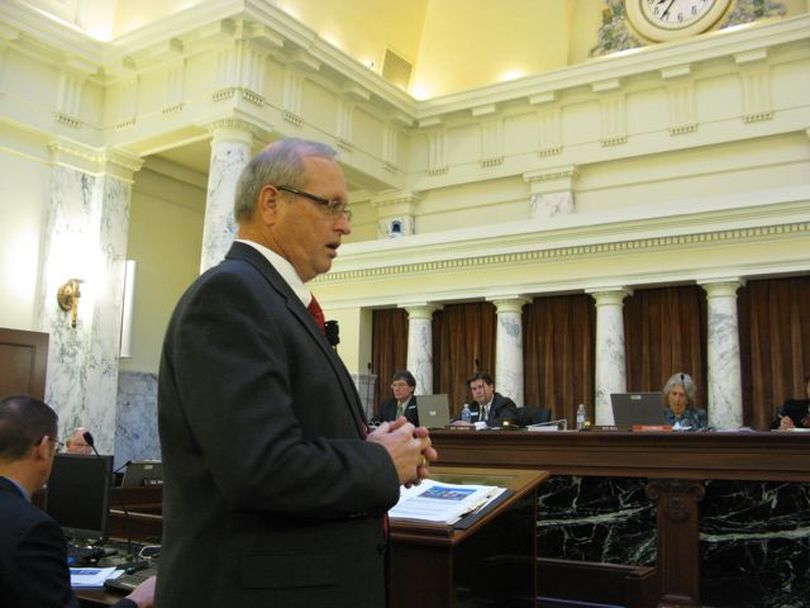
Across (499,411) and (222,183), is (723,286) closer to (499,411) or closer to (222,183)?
(499,411)

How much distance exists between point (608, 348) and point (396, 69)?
26.5ft

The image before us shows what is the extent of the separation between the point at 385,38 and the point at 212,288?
1468cm

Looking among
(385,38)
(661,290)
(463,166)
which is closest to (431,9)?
(385,38)

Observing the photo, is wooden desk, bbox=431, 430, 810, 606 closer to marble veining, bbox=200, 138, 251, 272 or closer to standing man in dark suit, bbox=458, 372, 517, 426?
standing man in dark suit, bbox=458, 372, 517, 426

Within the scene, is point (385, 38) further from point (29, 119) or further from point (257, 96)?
point (29, 119)

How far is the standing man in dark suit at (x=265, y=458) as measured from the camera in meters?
1.44

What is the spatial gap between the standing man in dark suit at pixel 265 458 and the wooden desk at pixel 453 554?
553mm

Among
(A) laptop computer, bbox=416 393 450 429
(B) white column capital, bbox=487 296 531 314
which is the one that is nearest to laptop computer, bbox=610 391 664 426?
(A) laptop computer, bbox=416 393 450 429

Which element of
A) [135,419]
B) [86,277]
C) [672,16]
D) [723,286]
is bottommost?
[135,419]

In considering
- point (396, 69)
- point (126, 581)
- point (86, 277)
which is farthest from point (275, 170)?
point (396, 69)

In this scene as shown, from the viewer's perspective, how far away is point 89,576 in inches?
129

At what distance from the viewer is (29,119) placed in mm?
12078

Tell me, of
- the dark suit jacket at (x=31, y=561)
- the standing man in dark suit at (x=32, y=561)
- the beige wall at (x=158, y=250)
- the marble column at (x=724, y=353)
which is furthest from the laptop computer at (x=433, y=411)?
the beige wall at (x=158, y=250)

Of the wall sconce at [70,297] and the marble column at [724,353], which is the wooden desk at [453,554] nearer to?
the marble column at [724,353]
